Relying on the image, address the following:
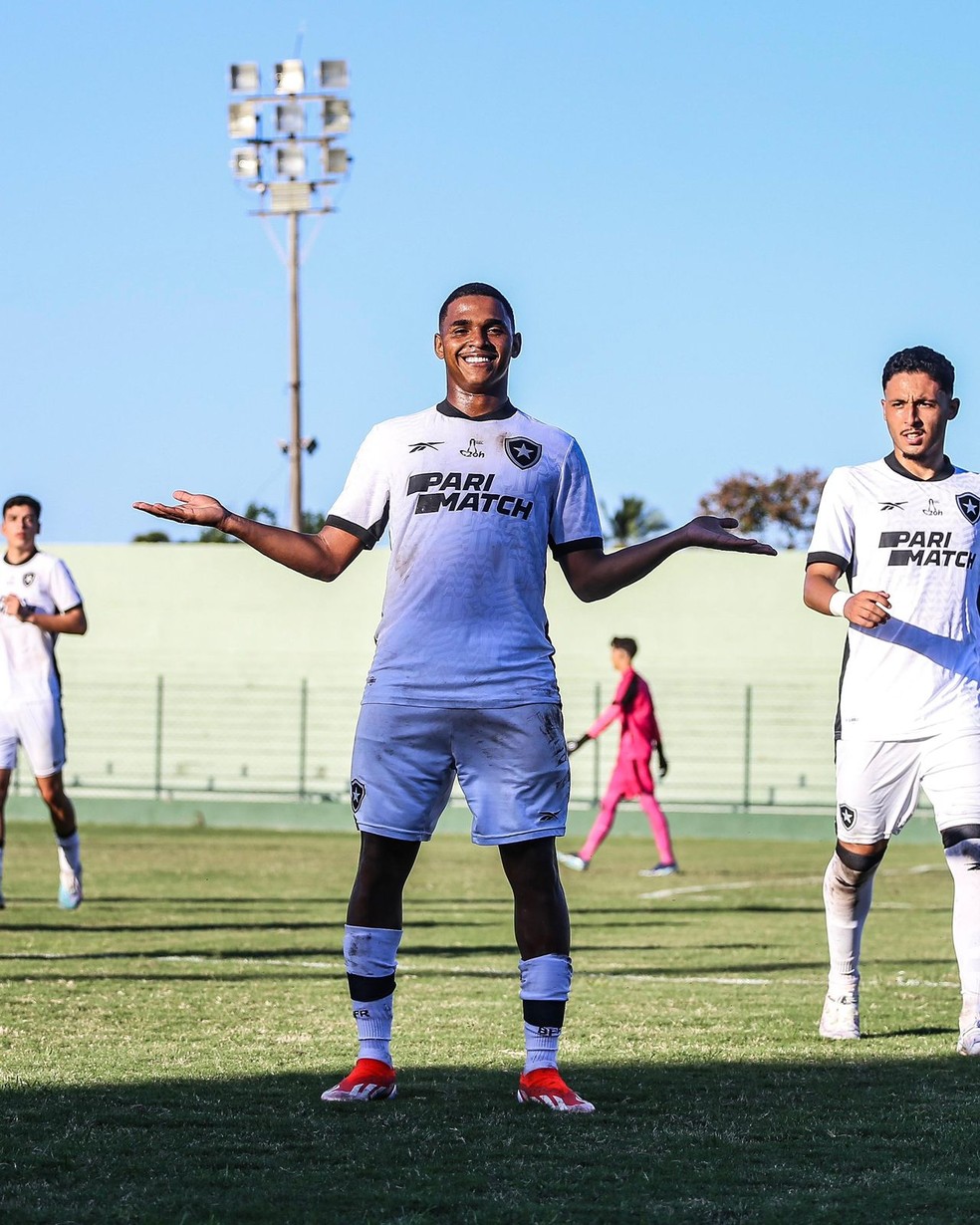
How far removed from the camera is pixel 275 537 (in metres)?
5.48

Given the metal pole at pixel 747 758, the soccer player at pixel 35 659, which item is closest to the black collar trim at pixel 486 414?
the soccer player at pixel 35 659

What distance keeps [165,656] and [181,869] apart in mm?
17302

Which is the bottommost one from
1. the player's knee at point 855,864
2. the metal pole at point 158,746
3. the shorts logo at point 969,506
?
the metal pole at point 158,746

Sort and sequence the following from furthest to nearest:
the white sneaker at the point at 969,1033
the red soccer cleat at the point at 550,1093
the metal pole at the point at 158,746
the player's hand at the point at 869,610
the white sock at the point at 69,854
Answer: the metal pole at the point at 158,746 < the white sock at the point at 69,854 < the white sneaker at the point at 969,1033 < the player's hand at the point at 869,610 < the red soccer cleat at the point at 550,1093

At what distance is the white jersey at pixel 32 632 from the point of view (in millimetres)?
11531

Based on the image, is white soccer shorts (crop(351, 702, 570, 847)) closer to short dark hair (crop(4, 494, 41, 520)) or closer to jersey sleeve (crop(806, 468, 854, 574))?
jersey sleeve (crop(806, 468, 854, 574))

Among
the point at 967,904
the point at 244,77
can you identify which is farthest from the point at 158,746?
the point at 967,904

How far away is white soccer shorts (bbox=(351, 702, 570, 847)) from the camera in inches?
215

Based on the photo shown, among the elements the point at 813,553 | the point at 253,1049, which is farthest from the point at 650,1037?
the point at 813,553

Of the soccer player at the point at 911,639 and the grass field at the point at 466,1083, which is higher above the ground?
the soccer player at the point at 911,639

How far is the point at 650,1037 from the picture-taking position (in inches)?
269

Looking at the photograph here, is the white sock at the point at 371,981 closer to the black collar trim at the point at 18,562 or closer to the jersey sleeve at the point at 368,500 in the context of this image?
the jersey sleeve at the point at 368,500

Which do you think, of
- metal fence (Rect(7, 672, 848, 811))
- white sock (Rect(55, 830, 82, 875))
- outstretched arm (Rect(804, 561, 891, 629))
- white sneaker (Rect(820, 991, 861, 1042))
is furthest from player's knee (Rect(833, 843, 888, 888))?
metal fence (Rect(7, 672, 848, 811))

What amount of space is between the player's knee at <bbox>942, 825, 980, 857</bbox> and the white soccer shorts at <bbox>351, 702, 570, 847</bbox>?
2008 millimetres
